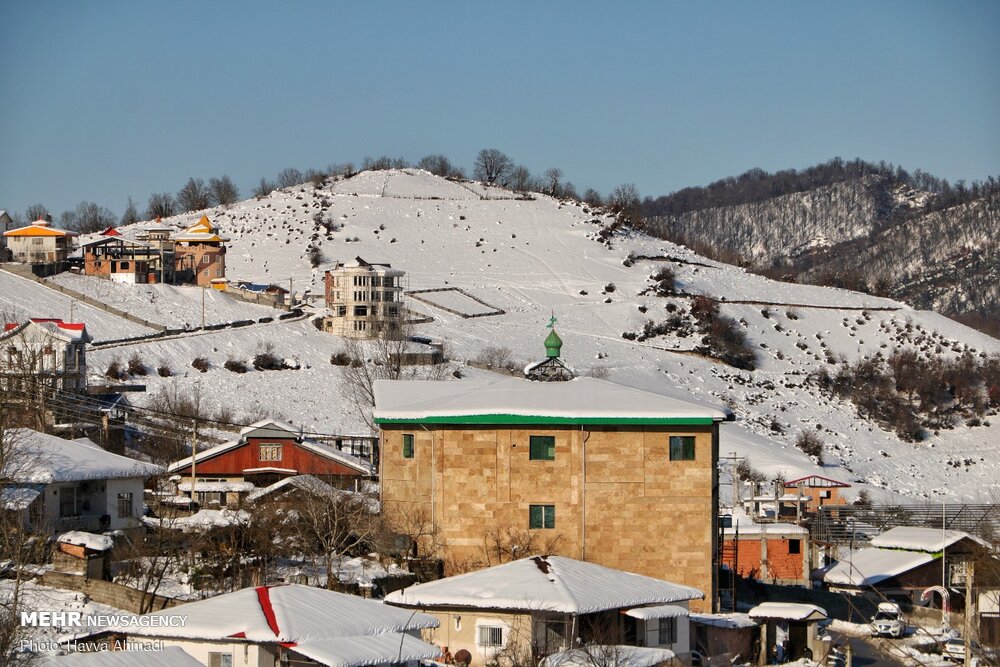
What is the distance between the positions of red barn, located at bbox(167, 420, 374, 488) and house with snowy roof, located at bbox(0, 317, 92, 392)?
13.8m

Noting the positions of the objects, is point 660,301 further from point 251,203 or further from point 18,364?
point 18,364

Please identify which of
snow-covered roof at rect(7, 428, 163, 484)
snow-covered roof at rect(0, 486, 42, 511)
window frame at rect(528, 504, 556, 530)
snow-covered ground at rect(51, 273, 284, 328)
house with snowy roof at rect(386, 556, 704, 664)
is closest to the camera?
house with snowy roof at rect(386, 556, 704, 664)

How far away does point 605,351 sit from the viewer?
A: 10562 cm

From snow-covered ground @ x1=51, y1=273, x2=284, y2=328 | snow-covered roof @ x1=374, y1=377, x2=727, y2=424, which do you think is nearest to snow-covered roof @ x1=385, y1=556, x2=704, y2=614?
snow-covered roof @ x1=374, y1=377, x2=727, y2=424

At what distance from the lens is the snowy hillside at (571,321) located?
88.4 meters

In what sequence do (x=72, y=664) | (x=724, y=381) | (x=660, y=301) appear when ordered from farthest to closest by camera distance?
(x=660, y=301) → (x=724, y=381) → (x=72, y=664)

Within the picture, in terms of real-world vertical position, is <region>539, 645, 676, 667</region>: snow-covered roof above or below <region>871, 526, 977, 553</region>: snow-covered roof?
above

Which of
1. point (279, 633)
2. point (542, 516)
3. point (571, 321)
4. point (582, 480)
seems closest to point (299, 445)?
point (542, 516)

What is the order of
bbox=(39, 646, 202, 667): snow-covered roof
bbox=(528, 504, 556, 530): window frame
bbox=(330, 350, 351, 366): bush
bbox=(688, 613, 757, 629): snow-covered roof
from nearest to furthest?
1. bbox=(39, 646, 202, 667): snow-covered roof
2. bbox=(688, 613, 757, 629): snow-covered roof
3. bbox=(528, 504, 556, 530): window frame
4. bbox=(330, 350, 351, 366): bush

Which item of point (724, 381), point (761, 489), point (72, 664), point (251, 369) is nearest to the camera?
point (72, 664)

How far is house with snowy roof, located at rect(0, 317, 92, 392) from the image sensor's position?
6928 centimetres

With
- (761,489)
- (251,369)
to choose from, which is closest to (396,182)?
(251,369)

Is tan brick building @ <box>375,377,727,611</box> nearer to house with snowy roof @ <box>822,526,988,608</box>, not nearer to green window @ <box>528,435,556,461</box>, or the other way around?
green window @ <box>528,435,556,461</box>

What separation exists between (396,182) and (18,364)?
342 ft
